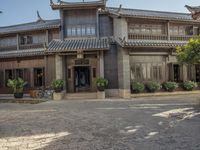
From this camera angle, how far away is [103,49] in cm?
1869

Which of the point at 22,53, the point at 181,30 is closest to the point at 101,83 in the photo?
the point at 22,53

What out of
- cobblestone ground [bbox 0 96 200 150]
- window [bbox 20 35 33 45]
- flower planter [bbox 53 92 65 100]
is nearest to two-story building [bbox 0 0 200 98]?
window [bbox 20 35 33 45]

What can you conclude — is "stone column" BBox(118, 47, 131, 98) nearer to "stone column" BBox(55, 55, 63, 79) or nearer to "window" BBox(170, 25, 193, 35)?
"stone column" BBox(55, 55, 63, 79)

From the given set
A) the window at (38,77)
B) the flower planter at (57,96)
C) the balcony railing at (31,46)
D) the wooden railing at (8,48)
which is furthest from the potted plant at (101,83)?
the wooden railing at (8,48)

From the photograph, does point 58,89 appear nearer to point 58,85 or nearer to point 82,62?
point 58,85

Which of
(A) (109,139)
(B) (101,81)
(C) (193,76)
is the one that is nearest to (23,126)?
(A) (109,139)

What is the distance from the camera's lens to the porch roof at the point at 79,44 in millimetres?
A: 18531

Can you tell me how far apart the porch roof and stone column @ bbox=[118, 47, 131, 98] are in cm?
141

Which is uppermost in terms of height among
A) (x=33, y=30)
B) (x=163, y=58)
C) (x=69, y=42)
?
(x=33, y=30)

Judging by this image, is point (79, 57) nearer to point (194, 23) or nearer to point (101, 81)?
point (101, 81)

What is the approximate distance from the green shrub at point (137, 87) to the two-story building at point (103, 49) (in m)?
0.42

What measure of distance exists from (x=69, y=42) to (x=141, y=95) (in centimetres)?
675

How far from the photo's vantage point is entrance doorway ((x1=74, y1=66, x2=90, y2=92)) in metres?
21.0

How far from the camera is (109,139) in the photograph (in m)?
6.62
